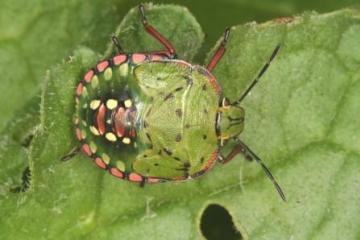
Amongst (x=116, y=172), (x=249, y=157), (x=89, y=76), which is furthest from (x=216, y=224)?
(x=89, y=76)

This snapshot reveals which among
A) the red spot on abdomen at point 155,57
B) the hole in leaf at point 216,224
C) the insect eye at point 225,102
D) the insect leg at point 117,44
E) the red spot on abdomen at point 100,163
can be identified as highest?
the insect leg at point 117,44

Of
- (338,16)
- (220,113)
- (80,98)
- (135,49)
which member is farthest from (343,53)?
(80,98)

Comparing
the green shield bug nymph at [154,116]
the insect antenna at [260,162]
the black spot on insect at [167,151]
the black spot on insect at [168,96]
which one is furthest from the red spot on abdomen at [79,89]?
the insect antenna at [260,162]

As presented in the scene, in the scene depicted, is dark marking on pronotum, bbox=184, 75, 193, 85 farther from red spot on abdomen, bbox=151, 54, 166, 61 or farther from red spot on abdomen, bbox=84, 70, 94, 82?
red spot on abdomen, bbox=84, 70, 94, 82

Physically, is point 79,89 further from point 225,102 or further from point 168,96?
point 225,102

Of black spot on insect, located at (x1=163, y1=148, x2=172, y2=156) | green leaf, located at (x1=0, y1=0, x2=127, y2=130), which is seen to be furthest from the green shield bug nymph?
green leaf, located at (x1=0, y1=0, x2=127, y2=130)

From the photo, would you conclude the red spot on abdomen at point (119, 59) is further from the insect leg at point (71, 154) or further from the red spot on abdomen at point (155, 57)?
the insect leg at point (71, 154)
